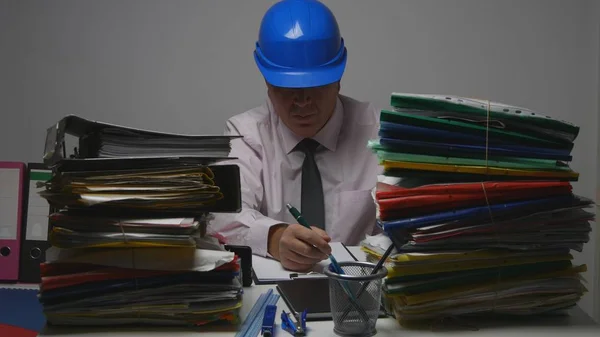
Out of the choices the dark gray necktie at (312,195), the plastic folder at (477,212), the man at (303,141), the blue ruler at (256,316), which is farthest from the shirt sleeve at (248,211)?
the plastic folder at (477,212)

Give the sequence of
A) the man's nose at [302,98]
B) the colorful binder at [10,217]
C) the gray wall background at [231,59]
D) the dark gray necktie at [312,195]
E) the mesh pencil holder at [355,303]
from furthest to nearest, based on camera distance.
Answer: the gray wall background at [231,59], the dark gray necktie at [312,195], the man's nose at [302,98], the colorful binder at [10,217], the mesh pencil holder at [355,303]

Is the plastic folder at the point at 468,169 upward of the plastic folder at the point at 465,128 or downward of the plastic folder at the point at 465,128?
downward

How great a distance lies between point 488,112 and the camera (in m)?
0.96

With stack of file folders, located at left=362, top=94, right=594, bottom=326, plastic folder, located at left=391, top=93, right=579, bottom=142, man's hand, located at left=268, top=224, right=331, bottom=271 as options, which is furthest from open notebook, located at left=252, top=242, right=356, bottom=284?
plastic folder, located at left=391, top=93, right=579, bottom=142

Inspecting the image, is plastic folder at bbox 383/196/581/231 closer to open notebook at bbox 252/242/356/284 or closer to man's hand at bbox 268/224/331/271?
open notebook at bbox 252/242/356/284

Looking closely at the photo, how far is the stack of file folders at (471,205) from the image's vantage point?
935 mm

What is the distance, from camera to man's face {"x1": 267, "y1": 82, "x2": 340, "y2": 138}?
186 centimetres

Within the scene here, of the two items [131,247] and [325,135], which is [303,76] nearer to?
[325,135]

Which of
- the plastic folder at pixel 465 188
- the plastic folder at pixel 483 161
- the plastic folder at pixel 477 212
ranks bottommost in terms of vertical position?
the plastic folder at pixel 477 212

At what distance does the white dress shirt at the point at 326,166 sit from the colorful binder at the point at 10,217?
67cm

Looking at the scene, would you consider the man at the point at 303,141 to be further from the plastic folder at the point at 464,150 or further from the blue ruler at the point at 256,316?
the plastic folder at the point at 464,150

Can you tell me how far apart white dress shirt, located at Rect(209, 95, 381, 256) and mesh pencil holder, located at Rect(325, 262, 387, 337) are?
1.02 metres

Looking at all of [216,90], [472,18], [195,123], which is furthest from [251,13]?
[472,18]

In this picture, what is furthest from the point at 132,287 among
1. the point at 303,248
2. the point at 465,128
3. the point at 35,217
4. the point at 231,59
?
the point at 231,59
